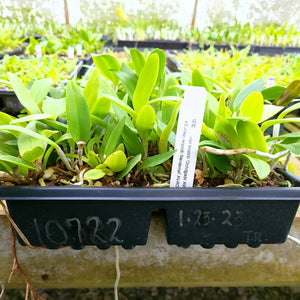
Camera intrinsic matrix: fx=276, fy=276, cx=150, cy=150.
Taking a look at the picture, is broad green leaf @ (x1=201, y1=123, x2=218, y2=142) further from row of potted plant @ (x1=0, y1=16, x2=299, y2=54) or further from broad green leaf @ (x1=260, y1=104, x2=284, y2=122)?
row of potted plant @ (x1=0, y1=16, x2=299, y2=54)

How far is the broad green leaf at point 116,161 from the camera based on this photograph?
0.42m

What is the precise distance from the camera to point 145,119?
440mm

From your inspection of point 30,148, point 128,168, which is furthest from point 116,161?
point 30,148

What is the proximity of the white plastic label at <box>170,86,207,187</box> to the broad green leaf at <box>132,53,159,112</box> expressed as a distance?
0.08m

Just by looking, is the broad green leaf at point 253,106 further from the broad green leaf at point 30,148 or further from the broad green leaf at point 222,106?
the broad green leaf at point 30,148

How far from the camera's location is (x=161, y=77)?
22.7 inches

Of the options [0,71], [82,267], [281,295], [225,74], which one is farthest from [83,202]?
[0,71]

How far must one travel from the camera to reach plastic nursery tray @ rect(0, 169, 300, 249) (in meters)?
0.42

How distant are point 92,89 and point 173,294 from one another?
24.6 inches

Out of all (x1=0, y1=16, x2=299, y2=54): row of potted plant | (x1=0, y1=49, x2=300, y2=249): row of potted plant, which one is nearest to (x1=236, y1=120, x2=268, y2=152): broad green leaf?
(x1=0, y1=49, x2=300, y2=249): row of potted plant

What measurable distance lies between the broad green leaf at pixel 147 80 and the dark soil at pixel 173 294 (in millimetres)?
577

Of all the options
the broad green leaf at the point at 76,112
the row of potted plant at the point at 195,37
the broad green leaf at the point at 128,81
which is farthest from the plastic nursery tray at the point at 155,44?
the broad green leaf at the point at 76,112

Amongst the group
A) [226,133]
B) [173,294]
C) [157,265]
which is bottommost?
[173,294]

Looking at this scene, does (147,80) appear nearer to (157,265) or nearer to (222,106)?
(222,106)
